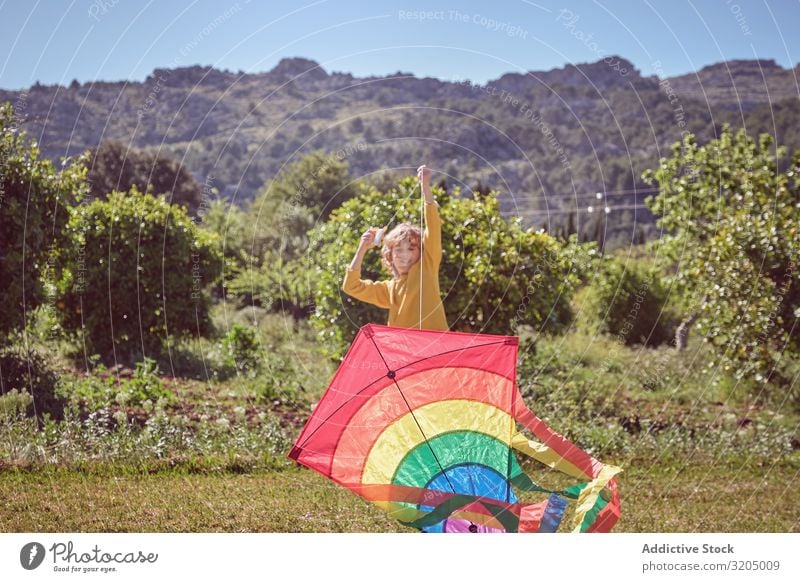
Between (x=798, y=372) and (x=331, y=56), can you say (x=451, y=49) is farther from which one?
(x=798, y=372)

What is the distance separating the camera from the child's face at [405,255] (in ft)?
19.1

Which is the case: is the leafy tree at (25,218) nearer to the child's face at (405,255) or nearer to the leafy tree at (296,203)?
the child's face at (405,255)

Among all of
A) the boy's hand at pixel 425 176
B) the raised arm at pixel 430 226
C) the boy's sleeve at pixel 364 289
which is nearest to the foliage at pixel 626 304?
the boy's sleeve at pixel 364 289

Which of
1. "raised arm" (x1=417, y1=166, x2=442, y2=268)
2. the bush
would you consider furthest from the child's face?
the bush

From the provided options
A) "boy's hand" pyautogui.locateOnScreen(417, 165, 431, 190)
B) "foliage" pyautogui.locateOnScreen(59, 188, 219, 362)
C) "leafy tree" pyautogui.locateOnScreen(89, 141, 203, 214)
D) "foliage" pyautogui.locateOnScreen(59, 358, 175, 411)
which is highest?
"leafy tree" pyautogui.locateOnScreen(89, 141, 203, 214)

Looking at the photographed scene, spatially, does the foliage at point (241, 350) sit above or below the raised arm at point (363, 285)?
below

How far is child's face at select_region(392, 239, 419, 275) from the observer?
583cm

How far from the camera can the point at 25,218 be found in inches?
287

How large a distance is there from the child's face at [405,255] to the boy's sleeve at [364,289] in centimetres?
18

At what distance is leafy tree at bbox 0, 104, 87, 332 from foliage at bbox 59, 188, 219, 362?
Result: 6.11 ft

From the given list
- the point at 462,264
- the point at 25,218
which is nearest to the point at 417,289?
the point at 462,264

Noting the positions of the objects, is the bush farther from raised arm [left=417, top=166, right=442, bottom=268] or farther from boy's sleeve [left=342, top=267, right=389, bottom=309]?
raised arm [left=417, top=166, right=442, bottom=268]

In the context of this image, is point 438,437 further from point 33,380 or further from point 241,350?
point 241,350
